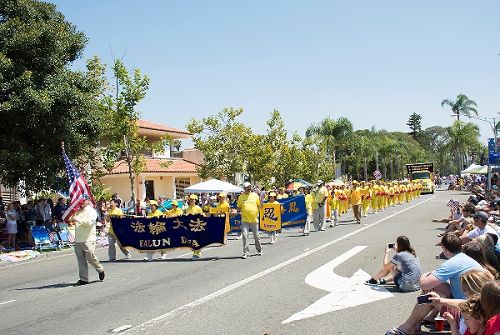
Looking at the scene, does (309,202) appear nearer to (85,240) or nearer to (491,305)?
(85,240)

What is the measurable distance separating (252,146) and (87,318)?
33241 millimetres

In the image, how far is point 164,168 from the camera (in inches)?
1576

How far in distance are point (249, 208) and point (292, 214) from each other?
24.8ft

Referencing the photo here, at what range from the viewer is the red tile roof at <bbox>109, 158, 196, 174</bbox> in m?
38.6

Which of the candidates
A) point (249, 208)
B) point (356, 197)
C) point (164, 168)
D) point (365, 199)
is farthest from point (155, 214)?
point (164, 168)

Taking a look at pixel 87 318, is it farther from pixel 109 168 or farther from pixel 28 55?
pixel 109 168

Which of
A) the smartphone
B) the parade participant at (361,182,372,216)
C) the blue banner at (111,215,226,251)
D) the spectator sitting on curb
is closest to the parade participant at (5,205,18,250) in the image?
the blue banner at (111,215,226,251)

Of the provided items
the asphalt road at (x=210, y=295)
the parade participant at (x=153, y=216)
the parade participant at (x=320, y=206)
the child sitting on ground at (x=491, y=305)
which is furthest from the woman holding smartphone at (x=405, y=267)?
the parade participant at (x=320, y=206)

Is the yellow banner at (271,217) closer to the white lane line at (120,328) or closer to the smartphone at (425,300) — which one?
the white lane line at (120,328)

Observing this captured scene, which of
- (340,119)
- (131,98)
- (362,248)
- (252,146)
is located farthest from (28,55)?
(340,119)

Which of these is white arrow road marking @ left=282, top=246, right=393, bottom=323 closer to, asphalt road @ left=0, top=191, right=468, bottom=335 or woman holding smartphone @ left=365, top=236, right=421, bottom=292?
asphalt road @ left=0, top=191, right=468, bottom=335

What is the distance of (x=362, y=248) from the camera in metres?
15.5

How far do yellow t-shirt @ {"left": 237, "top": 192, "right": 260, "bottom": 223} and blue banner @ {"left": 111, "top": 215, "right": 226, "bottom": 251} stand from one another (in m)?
0.62

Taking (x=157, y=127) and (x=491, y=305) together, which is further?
(x=157, y=127)
